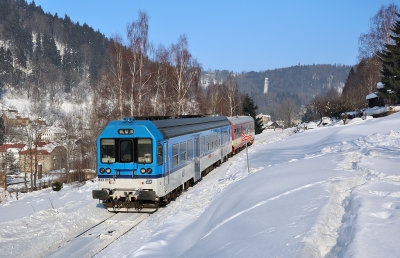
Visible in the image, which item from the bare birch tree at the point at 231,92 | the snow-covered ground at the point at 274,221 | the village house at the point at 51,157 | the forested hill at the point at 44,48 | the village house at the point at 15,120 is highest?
the forested hill at the point at 44,48

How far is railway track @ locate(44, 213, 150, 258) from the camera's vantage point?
891 centimetres

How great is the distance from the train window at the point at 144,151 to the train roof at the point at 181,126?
747 millimetres

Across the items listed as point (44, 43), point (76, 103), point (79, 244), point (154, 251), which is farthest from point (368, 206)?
point (44, 43)

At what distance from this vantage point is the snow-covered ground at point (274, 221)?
5504 mm

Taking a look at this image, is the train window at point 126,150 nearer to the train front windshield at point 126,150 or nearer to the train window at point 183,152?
the train front windshield at point 126,150

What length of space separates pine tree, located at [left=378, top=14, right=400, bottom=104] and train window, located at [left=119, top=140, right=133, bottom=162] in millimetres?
38981

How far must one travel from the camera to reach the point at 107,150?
12625 millimetres

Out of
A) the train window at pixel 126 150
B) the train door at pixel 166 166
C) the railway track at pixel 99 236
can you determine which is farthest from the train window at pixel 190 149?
the railway track at pixel 99 236

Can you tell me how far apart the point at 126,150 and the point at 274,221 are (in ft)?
22.5

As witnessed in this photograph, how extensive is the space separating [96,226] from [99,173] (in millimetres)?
1970

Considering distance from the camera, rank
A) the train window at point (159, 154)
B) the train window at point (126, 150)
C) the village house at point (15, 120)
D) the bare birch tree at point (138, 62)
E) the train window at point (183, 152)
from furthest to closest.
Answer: the village house at point (15, 120)
the bare birch tree at point (138, 62)
the train window at point (183, 152)
the train window at point (126, 150)
the train window at point (159, 154)

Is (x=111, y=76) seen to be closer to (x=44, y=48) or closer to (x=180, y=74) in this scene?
(x=180, y=74)

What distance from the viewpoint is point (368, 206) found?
671 cm

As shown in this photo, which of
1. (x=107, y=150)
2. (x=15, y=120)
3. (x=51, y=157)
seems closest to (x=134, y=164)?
(x=107, y=150)
